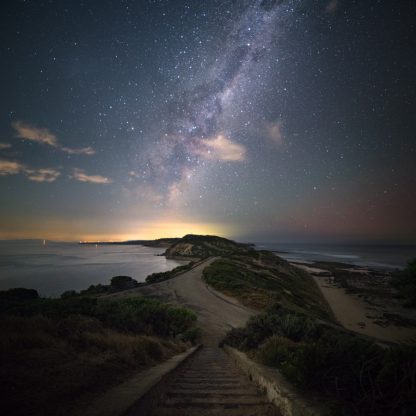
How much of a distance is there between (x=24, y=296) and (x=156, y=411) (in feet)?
82.5

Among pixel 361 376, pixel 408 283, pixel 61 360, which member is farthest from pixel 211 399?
pixel 408 283

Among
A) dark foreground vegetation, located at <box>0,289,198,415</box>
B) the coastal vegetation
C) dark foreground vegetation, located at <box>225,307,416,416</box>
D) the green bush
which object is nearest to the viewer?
dark foreground vegetation, located at <box>225,307,416,416</box>

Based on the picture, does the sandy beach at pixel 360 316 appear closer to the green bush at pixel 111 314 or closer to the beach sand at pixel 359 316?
the beach sand at pixel 359 316

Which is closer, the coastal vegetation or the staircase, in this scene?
the staircase

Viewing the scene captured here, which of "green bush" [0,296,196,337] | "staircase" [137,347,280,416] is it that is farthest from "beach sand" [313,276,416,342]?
"staircase" [137,347,280,416]

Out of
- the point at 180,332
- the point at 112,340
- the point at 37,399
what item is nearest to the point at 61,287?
the point at 180,332

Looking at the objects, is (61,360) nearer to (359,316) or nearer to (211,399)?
(211,399)

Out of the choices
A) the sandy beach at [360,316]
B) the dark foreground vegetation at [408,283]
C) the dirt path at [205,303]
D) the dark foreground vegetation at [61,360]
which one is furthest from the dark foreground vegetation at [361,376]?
the sandy beach at [360,316]

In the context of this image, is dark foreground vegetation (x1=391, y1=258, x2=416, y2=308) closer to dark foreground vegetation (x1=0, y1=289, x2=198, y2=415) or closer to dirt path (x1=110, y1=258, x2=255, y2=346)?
dirt path (x1=110, y1=258, x2=255, y2=346)

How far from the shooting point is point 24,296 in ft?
73.5

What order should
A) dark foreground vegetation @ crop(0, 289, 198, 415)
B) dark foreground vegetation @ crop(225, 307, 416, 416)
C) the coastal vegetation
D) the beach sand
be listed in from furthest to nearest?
the coastal vegetation < the beach sand < dark foreground vegetation @ crop(0, 289, 198, 415) < dark foreground vegetation @ crop(225, 307, 416, 416)

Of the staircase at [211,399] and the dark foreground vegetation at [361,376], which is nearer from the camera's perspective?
the dark foreground vegetation at [361,376]

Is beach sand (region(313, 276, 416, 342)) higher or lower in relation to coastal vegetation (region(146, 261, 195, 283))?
lower

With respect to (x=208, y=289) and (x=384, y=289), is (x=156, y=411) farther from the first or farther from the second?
(x=384, y=289)
